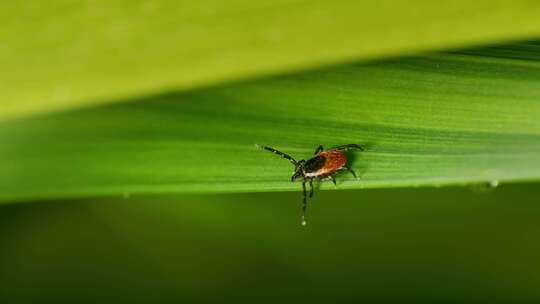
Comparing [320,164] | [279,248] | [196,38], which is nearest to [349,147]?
[320,164]

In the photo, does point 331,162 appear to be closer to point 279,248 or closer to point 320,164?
point 320,164

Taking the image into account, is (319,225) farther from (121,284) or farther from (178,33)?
(178,33)

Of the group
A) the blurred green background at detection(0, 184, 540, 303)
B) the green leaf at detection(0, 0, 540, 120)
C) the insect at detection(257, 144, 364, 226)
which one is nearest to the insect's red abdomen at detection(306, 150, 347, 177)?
the insect at detection(257, 144, 364, 226)

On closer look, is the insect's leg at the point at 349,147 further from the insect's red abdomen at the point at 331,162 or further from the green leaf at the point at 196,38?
the green leaf at the point at 196,38

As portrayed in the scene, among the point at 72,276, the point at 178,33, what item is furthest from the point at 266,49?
the point at 72,276

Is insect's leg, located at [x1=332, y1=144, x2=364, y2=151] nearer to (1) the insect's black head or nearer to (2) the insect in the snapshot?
(2) the insect

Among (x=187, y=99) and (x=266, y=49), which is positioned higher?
Answer: (x=187, y=99)
